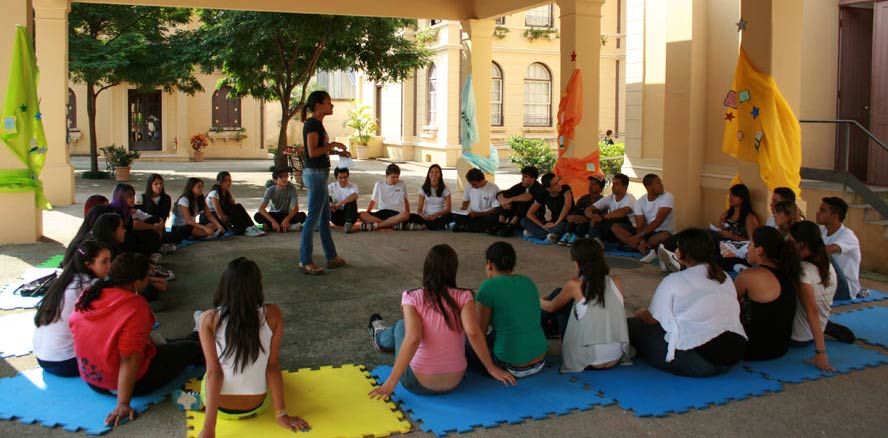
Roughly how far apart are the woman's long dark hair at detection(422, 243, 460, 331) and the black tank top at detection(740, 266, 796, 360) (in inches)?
72.5

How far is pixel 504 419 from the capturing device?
385 centimetres

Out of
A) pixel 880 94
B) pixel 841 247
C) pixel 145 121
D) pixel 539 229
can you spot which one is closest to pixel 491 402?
pixel 841 247

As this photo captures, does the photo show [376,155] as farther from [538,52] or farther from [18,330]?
[18,330]

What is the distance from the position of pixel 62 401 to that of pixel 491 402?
7.15 ft

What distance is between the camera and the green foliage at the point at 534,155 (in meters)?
19.6

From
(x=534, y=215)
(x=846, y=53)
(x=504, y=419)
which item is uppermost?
(x=846, y=53)

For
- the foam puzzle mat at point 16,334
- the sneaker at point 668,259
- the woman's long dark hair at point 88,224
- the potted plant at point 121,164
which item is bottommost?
the foam puzzle mat at point 16,334

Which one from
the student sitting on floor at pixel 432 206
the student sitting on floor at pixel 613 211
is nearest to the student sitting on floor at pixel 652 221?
the student sitting on floor at pixel 613 211

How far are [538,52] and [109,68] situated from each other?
42.3ft

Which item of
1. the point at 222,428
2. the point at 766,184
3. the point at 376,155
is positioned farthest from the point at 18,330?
the point at 376,155

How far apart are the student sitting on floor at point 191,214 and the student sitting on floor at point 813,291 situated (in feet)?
20.8

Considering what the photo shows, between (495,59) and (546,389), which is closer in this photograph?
(546,389)

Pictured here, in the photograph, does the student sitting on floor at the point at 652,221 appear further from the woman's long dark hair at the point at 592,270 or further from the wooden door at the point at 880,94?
the woman's long dark hair at the point at 592,270

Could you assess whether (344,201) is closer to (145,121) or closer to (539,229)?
(539,229)
